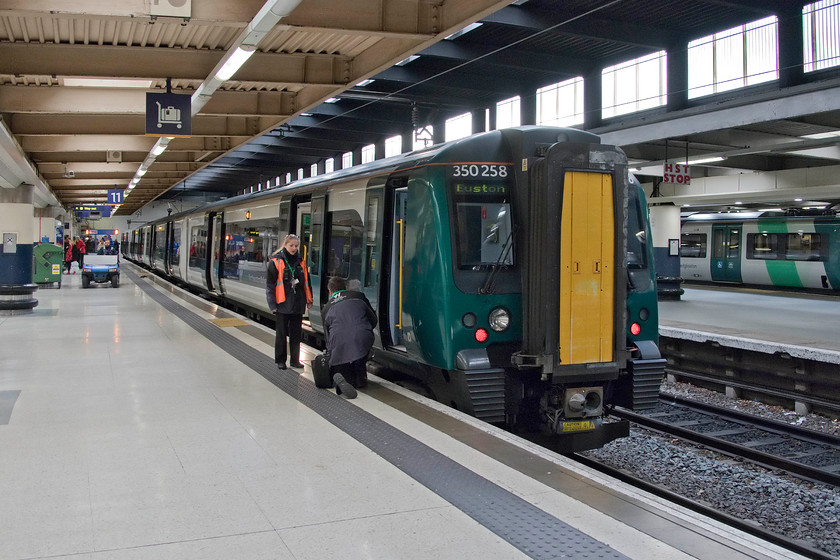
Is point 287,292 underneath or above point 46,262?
underneath

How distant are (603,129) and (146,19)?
1042 centimetres

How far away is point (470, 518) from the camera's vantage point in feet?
13.5

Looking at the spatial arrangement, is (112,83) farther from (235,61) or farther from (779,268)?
(779,268)

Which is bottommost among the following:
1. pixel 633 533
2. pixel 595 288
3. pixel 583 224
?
pixel 633 533

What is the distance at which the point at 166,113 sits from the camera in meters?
11.4

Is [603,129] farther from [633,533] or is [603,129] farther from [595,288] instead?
[633,533]

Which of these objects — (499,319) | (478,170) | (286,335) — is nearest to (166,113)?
(286,335)

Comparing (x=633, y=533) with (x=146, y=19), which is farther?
(x=146, y=19)

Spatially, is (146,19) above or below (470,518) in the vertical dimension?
above

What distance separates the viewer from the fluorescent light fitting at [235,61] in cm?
838

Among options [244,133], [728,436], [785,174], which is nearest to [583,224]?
[728,436]

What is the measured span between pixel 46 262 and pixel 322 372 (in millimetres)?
18556

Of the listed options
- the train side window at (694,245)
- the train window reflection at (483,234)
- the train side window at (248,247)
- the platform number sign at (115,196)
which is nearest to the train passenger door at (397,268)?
the train window reflection at (483,234)

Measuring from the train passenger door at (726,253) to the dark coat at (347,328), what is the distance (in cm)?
2253
